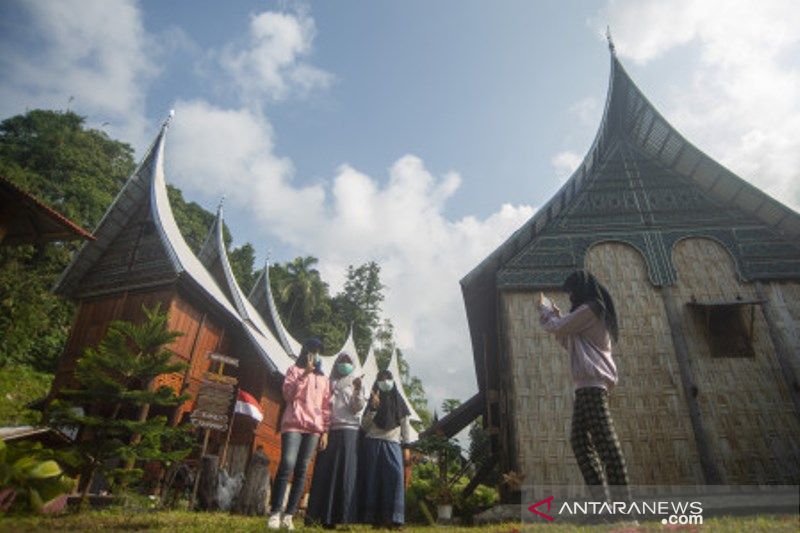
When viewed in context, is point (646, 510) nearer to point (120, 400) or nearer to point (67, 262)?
point (120, 400)

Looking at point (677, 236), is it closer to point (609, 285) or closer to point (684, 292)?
point (684, 292)

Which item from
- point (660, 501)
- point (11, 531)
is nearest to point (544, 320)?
point (660, 501)

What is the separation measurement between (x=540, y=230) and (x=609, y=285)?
5.64ft

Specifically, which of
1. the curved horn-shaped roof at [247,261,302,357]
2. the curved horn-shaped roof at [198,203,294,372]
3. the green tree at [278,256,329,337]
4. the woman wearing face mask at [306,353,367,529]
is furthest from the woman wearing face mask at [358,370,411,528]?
the green tree at [278,256,329,337]

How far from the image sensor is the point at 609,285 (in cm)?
892

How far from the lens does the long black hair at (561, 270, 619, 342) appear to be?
3920 mm

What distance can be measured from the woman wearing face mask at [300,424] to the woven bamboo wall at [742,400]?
6337 millimetres

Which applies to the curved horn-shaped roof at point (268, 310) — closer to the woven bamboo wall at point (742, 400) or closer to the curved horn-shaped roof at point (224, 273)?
the curved horn-shaped roof at point (224, 273)

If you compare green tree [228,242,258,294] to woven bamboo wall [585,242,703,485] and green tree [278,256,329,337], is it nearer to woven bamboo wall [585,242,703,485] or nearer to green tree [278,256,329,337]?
green tree [278,256,329,337]

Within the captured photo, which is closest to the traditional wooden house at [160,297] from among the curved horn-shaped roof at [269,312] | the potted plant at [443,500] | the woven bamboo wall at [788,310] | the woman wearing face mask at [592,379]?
the curved horn-shaped roof at [269,312]

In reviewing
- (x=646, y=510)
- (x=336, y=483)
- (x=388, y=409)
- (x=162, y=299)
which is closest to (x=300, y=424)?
(x=336, y=483)

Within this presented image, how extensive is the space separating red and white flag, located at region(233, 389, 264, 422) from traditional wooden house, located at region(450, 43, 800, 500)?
6246mm

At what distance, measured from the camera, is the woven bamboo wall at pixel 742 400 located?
23.6ft

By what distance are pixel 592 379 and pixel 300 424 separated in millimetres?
2784
